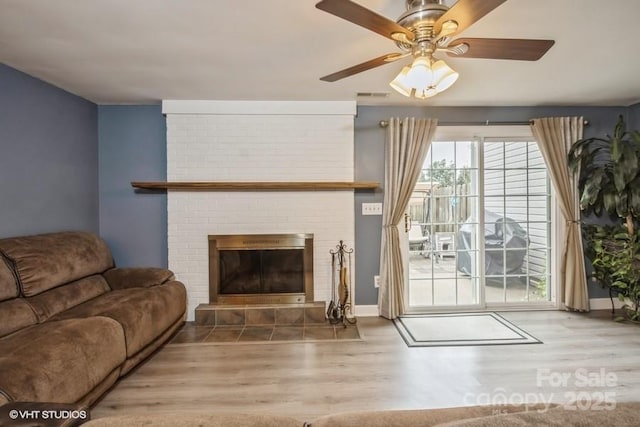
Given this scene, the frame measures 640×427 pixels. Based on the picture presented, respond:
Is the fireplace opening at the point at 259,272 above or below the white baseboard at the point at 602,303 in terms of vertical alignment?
above

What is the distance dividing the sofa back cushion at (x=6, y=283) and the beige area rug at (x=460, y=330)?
9.91 ft

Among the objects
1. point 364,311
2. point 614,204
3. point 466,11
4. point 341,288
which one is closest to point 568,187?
point 614,204

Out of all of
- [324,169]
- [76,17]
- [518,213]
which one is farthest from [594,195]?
[76,17]

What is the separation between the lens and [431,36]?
157 cm

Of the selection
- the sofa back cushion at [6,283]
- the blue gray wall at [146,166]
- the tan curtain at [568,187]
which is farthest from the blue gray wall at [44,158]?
the tan curtain at [568,187]

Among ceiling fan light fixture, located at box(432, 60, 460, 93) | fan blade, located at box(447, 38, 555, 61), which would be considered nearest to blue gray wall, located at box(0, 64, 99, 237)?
ceiling fan light fixture, located at box(432, 60, 460, 93)

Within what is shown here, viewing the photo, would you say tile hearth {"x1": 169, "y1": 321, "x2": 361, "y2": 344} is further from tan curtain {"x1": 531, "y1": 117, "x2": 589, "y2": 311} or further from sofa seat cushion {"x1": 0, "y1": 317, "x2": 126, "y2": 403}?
tan curtain {"x1": 531, "y1": 117, "x2": 589, "y2": 311}

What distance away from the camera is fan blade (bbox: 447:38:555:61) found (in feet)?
5.11

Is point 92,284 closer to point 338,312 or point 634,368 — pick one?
point 338,312

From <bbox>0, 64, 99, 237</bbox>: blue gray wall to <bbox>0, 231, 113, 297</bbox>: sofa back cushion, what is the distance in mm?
262

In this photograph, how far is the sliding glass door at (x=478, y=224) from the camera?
3.70 metres

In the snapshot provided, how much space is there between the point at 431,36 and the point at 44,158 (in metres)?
3.31

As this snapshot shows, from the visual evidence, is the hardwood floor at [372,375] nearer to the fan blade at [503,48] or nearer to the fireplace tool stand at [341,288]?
the fireplace tool stand at [341,288]

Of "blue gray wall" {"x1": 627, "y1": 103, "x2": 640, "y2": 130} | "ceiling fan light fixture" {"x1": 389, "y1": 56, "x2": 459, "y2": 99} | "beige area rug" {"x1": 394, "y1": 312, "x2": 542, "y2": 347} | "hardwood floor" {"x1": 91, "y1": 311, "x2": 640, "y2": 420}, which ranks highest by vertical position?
"blue gray wall" {"x1": 627, "y1": 103, "x2": 640, "y2": 130}
